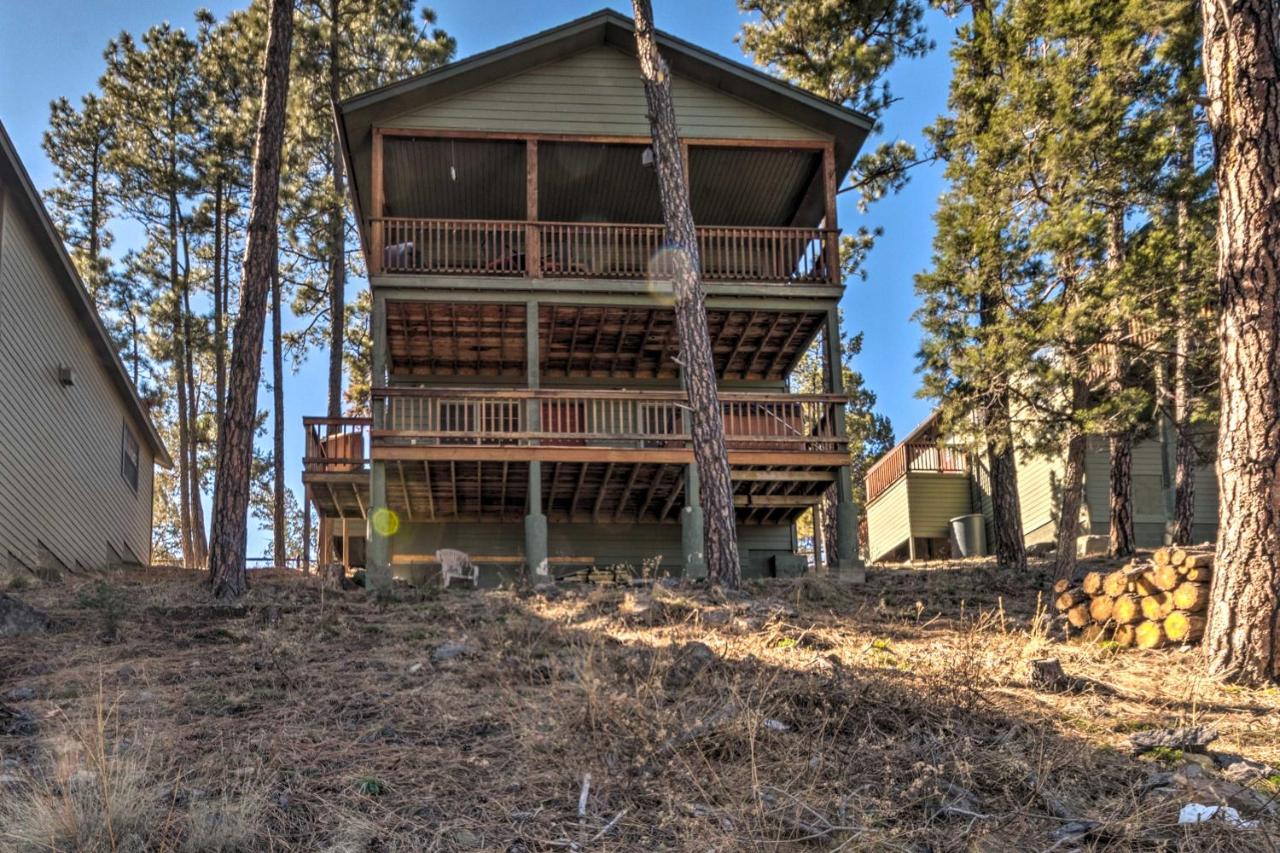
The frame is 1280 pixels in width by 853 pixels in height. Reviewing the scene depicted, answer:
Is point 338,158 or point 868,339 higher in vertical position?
point 338,158

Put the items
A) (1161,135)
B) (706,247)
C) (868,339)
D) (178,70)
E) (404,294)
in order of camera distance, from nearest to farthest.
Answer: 1. (1161,135)
2. (404,294)
3. (706,247)
4. (178,70)
5. (868,339)

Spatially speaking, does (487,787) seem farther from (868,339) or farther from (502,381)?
(868,339)

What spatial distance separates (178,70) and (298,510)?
2305cm

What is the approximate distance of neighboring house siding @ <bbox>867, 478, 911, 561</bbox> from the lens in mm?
22152

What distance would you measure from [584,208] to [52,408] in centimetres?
848

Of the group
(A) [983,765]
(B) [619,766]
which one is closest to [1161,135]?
(A) [983,765]

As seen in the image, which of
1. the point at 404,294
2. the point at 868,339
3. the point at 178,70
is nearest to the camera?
the point at 404,294

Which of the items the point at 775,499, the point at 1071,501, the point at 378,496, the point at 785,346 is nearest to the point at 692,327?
the point at 1071,501

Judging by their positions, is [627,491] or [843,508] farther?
[627,491]

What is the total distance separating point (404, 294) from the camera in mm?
14672

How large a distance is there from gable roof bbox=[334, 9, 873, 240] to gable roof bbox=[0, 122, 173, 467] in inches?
161

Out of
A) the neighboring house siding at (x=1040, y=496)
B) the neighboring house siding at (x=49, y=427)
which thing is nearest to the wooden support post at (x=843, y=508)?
the neighboring house siding at (x=1040, y=496)

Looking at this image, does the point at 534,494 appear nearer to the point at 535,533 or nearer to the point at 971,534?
the point at 535,533

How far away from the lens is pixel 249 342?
11328 millimetres
